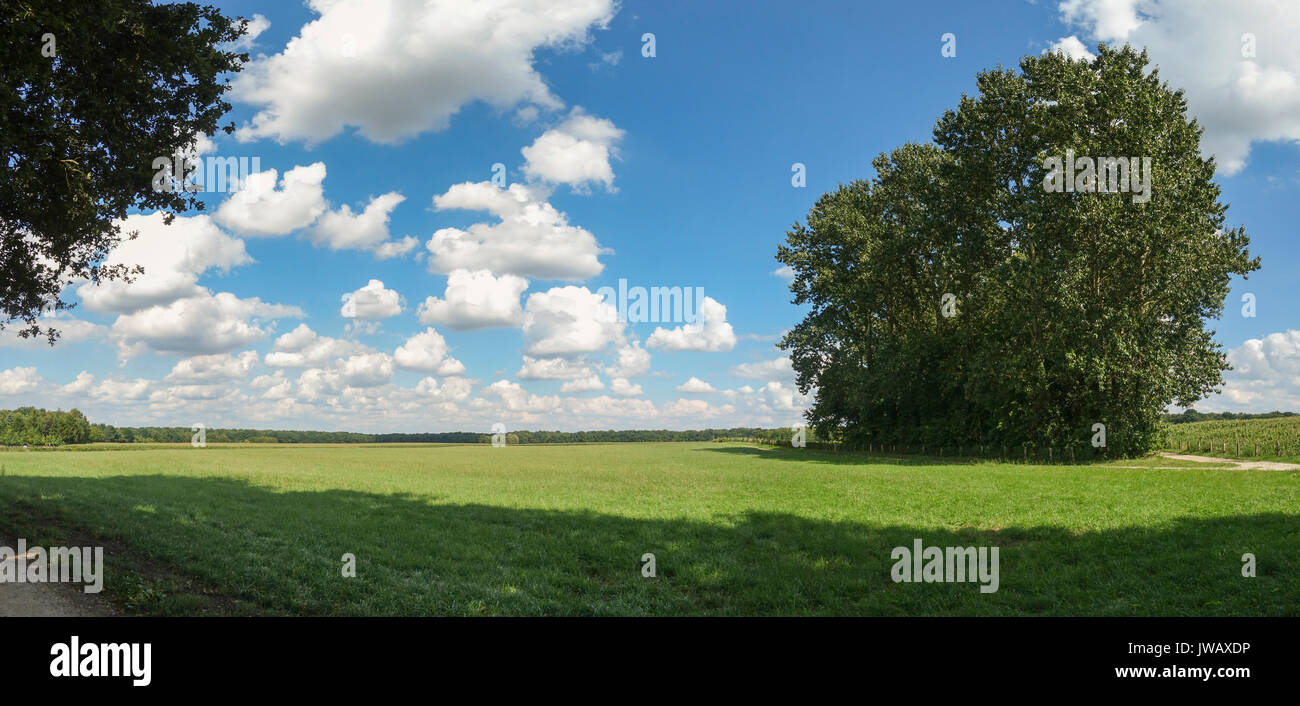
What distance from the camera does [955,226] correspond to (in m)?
51.3

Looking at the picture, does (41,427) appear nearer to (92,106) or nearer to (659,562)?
(92,106)

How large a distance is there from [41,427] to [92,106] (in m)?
143

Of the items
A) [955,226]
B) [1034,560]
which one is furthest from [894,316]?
[1034,560]

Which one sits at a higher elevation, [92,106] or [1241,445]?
[92,106]

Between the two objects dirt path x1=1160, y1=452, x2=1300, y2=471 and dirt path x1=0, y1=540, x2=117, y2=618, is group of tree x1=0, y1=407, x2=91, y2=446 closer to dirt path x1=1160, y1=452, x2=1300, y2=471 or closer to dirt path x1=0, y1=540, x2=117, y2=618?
dirt path x1=0, y1=540, x2=117, y2=618

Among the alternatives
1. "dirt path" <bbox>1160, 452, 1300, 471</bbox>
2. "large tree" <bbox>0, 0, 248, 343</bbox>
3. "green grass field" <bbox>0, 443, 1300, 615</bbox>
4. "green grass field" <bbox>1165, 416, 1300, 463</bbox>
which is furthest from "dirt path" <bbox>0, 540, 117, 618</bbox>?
"green grass field" <bbox>1165, 416, 1300, 463</bbox>

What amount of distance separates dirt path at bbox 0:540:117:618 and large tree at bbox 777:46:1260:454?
43.7 metres

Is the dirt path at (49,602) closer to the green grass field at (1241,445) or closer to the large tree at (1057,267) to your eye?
the large tree at (1057,267)

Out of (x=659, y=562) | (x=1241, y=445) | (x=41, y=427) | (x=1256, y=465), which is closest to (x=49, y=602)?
→ (x=659, y=562)

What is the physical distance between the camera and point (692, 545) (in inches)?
615

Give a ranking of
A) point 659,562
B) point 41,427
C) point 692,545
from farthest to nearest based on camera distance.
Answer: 1. point 41,427
2. point 692,545
3. point 659,562

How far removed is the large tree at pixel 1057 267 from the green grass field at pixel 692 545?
13.9m

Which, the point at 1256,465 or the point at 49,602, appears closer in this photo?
the point at 49,602

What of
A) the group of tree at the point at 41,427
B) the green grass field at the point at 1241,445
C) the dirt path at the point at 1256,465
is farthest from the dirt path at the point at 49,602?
the group of tree at the point at 41,427
